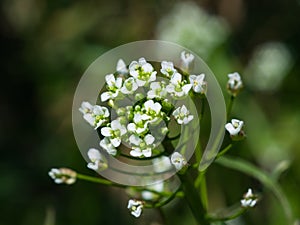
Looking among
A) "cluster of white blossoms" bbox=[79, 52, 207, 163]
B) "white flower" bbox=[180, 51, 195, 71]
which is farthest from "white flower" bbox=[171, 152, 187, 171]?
"white flower" bbox=[180, 51, 195, 71]

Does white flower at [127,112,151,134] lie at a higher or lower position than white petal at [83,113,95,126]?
higher

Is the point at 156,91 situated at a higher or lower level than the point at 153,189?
higher

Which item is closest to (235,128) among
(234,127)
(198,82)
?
(234,127)

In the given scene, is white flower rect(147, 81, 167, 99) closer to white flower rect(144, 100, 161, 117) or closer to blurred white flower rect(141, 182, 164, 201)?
white flower rect(144, 100, 161, 117)

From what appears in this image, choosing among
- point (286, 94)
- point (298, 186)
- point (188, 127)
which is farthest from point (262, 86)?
point (188, 127)

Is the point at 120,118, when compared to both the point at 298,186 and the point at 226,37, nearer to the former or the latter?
the point at 298,186

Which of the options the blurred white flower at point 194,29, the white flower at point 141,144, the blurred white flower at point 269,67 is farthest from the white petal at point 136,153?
the blurred white flower at point 269,67

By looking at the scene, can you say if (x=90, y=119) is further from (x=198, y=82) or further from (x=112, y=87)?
(x=198, y=82)
